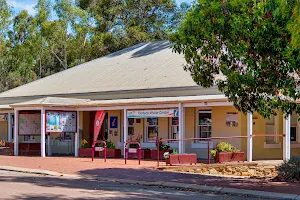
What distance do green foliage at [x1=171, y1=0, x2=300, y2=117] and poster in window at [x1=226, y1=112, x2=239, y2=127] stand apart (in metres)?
7.17

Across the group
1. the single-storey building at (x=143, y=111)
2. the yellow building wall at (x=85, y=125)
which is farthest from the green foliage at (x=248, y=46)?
the yellow building wall at (x=85, y=125)

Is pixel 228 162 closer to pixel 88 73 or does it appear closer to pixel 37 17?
pixel 88 73

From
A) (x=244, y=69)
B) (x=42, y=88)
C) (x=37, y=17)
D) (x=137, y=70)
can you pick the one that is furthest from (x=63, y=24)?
(x=244, y=69)

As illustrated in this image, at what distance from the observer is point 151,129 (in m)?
26.0

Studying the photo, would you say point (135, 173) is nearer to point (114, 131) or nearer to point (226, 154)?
point (226, 154)

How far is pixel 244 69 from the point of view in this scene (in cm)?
1534

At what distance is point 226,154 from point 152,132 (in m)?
6.23

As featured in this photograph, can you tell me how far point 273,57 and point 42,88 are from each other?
2041 centimetres

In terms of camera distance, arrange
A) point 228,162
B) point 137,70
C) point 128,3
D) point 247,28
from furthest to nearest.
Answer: point 128,3 → point 137,70 → point 228,162 → point 247,28

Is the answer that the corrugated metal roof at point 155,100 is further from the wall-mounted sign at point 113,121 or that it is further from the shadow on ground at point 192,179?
the shadow on ground at point 192,179

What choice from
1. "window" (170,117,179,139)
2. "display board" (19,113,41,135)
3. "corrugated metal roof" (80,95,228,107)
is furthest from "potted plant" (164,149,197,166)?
"display board" (19,113,41,135)

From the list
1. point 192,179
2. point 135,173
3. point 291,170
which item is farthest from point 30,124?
point 291,170

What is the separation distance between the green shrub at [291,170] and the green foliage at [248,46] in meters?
2.00

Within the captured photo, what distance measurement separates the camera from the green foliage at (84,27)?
1866 inches
